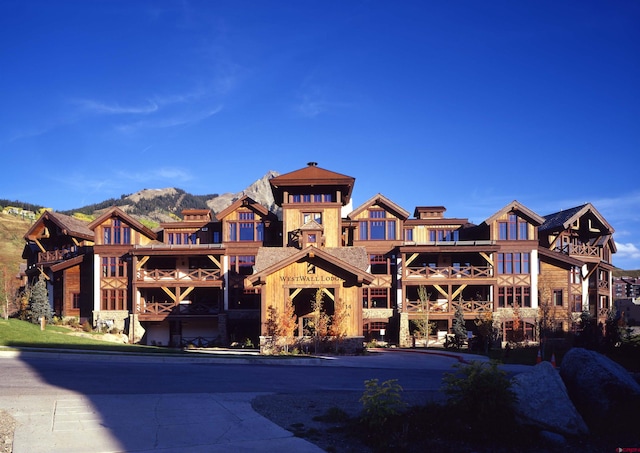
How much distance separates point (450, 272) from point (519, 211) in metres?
7.32

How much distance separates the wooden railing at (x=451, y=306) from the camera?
3622 centimetres

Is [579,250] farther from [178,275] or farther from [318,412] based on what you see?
[318,412]

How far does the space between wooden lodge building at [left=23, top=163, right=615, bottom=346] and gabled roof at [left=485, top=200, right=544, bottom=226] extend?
0.26 feet

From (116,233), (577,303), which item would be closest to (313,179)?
(116,233)

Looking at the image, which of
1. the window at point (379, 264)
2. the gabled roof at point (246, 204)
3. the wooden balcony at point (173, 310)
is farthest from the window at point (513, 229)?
the wooden balcony at point (173, 310)

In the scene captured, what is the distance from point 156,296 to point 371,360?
21386 mm

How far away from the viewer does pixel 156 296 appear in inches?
1566

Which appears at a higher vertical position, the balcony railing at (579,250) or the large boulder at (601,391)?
the balcony railing at (579,250)

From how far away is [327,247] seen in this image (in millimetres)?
34844

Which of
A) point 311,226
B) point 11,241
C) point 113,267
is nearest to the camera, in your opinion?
point 311,226

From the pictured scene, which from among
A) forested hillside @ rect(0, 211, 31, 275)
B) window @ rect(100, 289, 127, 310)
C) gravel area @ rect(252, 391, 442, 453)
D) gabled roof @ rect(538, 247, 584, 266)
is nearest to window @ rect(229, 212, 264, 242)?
window @ rect(100, 289, 127, 310)

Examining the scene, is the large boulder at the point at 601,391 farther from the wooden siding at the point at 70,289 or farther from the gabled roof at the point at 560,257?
the wooden siding at the point at 70,289

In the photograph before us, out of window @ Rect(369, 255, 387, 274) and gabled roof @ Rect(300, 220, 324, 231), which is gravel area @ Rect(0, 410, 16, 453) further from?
window @ Rect(369, 255, 387, 274)

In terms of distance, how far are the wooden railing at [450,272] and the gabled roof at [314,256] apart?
6.64 meters
